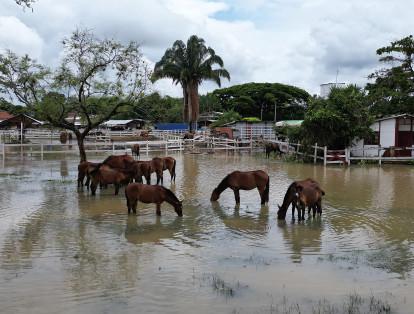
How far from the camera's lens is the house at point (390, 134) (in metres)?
29.7

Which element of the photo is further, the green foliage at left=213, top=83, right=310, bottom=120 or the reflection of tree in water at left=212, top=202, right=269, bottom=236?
the green foliage at left=213, top=83, right=310, bottom=120

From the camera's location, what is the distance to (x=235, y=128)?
2071 inches

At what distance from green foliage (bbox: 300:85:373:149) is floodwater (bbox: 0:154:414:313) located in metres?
12.2

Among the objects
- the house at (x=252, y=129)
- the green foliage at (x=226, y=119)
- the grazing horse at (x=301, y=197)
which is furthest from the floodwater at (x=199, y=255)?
the green foliage at (x=226, y=119)

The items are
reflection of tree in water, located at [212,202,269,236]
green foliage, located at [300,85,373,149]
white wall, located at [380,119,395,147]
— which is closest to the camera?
reflection of tree in water, located at [212,202,269,236]

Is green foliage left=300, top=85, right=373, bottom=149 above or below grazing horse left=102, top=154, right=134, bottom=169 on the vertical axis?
above

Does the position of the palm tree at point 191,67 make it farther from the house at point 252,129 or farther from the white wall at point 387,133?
the white wall at point 387,133

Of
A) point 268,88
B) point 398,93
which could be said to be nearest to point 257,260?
point 398,93

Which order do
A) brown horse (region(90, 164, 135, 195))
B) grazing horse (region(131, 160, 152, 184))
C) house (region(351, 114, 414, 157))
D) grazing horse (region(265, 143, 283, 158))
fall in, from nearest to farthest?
brown horse (region(90, 164, 135, 195)) → grazing horse (region(131, 160, 152, 184)) → house (region(351, 114, 414, 157)) → grazing horse (region(265, 143, 283, 158))

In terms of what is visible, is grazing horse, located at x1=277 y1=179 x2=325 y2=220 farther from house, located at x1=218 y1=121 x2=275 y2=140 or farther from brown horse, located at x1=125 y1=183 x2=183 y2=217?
house, located at x1=218 y1=121 x2=275 y2=140

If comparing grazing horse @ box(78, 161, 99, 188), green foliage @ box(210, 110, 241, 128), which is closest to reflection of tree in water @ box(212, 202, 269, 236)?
grazing horse @ box(78, 161, 99, 188)

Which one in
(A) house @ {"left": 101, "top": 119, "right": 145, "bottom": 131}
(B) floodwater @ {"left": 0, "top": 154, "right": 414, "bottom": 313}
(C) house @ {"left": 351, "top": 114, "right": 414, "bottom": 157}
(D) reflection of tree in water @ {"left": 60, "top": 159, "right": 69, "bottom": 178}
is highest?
(A) house @ {"left": 101, "top": 119, "right": 145, "bottom": 131}

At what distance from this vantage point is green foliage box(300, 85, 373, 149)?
27.6 meters

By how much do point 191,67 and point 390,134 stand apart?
1154 inches
